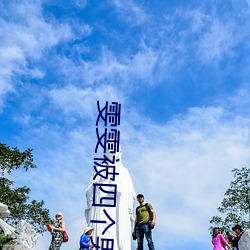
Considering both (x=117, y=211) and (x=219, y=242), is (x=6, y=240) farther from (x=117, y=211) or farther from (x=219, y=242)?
(x=219, y=242)

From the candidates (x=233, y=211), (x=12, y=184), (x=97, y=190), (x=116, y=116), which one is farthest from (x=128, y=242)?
(x=12, y=184)

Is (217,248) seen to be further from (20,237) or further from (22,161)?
(22,161)

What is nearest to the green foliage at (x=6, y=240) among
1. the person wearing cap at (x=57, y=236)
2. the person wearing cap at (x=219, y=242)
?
the person wearing cap at (x=57, y=236)

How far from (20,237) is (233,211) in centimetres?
1293

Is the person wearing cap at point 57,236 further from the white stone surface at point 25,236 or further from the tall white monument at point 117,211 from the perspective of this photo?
the tall white monument at point 117,211

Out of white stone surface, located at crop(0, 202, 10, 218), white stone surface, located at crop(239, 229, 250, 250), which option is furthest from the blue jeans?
white stone surface, located at crop(0, 202, 10, 218)

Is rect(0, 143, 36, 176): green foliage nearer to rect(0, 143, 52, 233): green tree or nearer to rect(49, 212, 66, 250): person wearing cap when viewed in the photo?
rect(0, 143, 52, 233): green tree

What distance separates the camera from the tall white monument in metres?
13.1

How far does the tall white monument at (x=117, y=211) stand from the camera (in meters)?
13.1

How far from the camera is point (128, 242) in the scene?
13188mm

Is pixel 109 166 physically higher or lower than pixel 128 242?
higher

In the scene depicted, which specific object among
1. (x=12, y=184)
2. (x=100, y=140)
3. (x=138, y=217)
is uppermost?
(x=12, y=184)

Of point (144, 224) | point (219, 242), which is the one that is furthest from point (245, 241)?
point (144, 224)

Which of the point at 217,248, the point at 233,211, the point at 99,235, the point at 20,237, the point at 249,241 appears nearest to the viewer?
the point at 249,241
